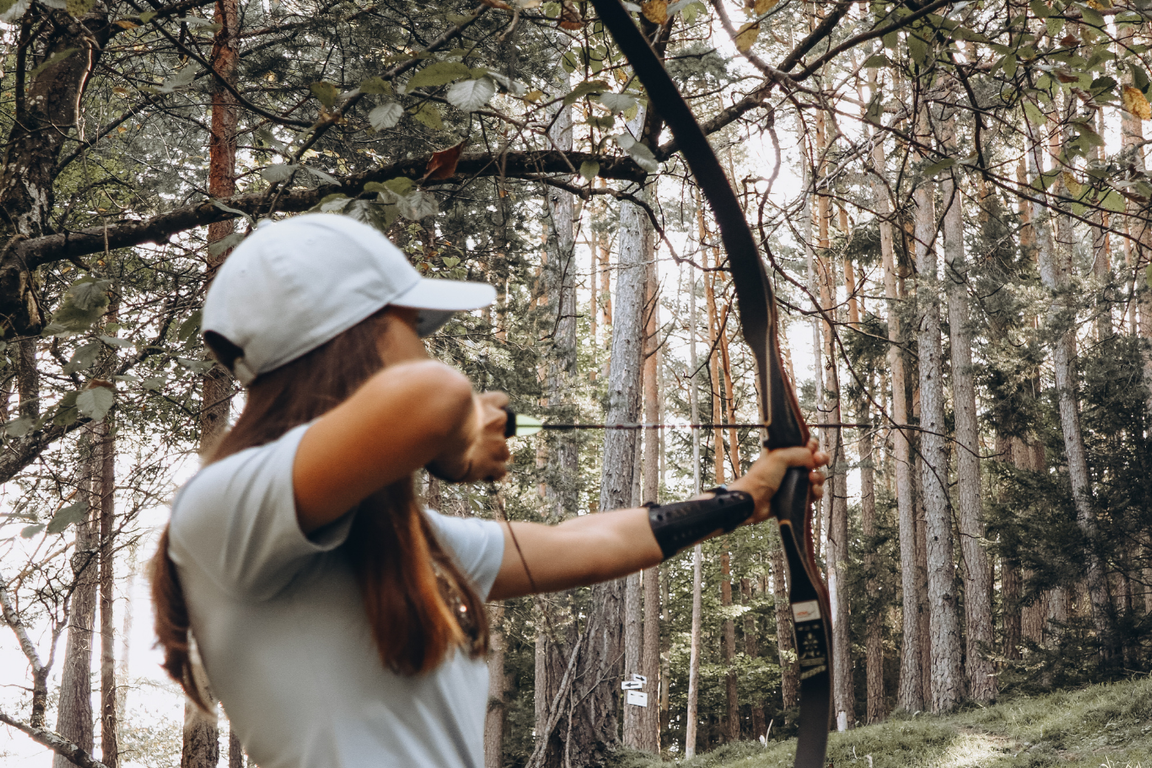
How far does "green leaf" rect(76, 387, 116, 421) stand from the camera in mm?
1726

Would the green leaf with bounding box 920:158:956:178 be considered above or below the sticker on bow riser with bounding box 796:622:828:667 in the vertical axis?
above

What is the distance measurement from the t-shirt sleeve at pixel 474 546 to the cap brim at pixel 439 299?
0.24m

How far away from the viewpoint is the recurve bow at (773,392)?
4.62ft

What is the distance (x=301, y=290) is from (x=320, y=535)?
0.78ft

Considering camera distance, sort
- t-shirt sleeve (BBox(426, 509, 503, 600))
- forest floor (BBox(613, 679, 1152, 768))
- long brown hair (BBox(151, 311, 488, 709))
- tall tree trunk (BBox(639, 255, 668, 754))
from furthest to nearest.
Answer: tall tree trunk (BBox(639, 255, 668, 754)), forest floor (BBox(613, 679, 1152, 768)), t-shirt sleeve (BBox(426, 509, 503, 600)), long brown hair (BBox(151, 311, 488, 709))

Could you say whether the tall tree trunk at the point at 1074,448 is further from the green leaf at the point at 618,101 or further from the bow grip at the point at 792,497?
the bow grip at the point at 792,497

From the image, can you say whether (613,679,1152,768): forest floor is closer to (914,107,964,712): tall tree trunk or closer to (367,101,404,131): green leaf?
(914,107,964,712): tall tree trunk

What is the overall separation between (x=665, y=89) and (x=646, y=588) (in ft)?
51.0

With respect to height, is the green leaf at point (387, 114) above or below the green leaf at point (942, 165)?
above

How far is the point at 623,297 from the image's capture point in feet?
29.4

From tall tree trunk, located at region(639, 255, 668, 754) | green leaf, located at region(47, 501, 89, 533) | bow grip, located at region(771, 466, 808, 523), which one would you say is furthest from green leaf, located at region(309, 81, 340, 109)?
tall tree trunk, located at region(639, 255, 668, 754)

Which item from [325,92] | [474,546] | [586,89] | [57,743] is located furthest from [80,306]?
[57,743]

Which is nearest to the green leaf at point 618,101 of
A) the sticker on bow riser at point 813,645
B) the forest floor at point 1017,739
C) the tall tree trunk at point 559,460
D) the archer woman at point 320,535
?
the archer woman at point 320,535

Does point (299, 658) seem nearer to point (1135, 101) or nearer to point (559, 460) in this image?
→ point (1135, 101)
